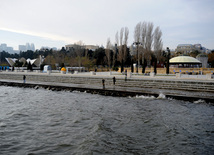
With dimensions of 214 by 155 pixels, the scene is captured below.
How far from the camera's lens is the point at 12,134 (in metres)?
9.57

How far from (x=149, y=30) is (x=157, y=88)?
22677 mm

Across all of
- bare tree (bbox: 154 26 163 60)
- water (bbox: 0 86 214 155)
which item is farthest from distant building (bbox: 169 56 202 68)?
water (bbox: 0 86 214 155)

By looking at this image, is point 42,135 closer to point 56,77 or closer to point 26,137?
point 26,137

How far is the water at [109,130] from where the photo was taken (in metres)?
7.88

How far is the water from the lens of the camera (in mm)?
7879

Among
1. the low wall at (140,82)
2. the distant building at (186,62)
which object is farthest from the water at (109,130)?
the distant building at (186,62)

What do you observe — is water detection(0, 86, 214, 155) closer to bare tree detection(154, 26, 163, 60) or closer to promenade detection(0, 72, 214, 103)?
promenade detection(0, 72, 214, 103)

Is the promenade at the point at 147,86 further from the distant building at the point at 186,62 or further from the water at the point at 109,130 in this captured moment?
the distant building at the point at 186,62

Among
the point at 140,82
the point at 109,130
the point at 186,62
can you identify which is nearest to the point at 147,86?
the point at 140,82

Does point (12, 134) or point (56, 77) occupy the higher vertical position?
point (56, 77)

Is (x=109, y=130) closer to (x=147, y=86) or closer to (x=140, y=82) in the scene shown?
(x=147, y=86)

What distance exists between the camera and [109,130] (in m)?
9.92

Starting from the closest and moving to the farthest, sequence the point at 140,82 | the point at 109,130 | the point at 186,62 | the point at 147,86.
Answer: the point at 109,130, the point at 147,86, the point at 140,82, the point at 186,62

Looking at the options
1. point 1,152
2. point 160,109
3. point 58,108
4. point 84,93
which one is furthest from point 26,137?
point 84,93
